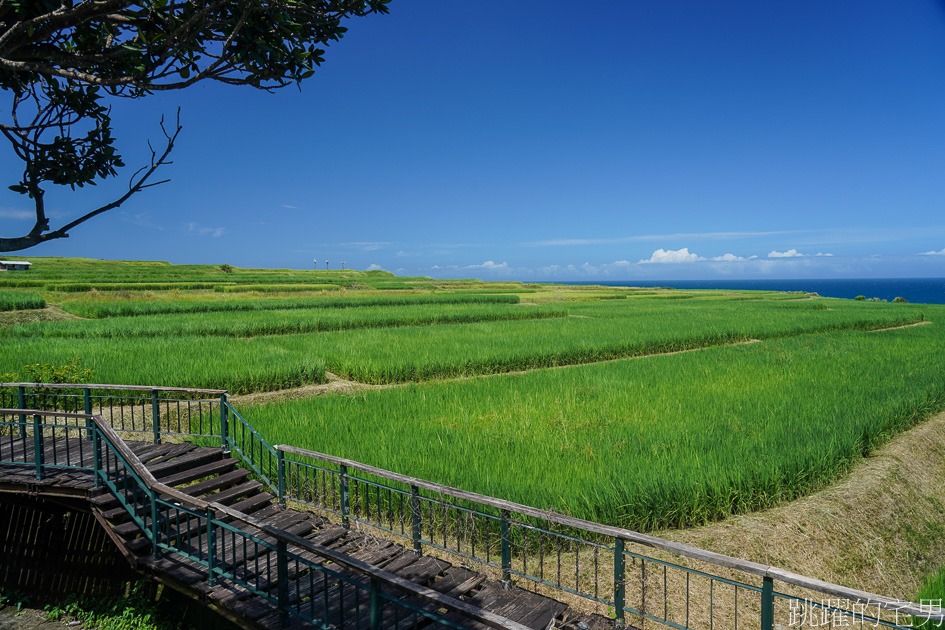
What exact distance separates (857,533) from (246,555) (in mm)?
7551

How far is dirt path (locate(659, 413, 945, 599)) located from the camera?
19.7 ft

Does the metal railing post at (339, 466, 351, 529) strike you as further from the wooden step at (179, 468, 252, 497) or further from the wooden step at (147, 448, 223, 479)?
the wooden step at (147, 448, 223, 479)

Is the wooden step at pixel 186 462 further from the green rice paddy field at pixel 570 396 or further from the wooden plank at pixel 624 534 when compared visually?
the wooden plank at pixel 624 534

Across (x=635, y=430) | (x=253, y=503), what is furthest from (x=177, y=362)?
(x=635, y=430)

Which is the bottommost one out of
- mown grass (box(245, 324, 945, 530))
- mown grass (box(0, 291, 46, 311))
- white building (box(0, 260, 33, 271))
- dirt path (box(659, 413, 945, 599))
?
dirt path (box(659, 413, 945, 599))

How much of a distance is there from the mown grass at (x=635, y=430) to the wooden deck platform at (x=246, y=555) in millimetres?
1163

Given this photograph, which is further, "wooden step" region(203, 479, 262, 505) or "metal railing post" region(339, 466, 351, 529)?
"wooden step" region(203, 479, 262, 505)

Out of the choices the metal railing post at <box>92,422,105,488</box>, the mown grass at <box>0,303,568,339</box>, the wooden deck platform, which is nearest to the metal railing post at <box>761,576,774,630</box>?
the wooden deck platform

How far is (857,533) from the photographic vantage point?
6699 millimetres

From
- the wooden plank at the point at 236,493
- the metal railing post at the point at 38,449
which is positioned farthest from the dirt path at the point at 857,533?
the metal railing post at the point at 38,449

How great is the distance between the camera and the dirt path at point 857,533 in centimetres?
600

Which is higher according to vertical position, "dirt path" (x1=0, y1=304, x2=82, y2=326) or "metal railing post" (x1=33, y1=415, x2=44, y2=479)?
"dirt path" (x1=0, y1=304, x2=82, y2=326)

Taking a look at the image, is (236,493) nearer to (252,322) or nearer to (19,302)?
(252,322)

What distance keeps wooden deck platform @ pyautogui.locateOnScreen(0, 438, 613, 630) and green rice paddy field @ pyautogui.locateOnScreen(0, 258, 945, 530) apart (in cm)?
117
